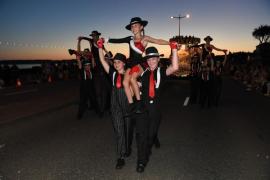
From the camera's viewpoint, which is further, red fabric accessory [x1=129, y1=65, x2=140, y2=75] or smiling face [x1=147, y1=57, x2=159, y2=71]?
red fabric accessory [x1=129, y1=65, x2=140, y2=75]

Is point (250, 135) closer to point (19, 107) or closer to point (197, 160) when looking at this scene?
point (197, 160)

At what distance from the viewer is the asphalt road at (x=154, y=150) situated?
4.75m

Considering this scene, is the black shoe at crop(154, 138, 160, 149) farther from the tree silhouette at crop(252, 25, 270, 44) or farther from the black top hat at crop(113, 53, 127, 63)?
the tree silhouette at crop(252, 25, 270, 44)

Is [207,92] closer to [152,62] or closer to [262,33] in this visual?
[152,62]

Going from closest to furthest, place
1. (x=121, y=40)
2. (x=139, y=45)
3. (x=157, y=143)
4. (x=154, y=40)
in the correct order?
(x=154, y=40) < (x=139, y=45) < (x=121, y=40) < (x=157, y=143)

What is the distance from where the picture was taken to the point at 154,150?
5914 mm

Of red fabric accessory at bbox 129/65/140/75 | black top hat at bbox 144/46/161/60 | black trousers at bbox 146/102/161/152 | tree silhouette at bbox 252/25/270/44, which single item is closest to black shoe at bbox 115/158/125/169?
black trousers at bbox 146/102/161/152

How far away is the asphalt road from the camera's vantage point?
475cm

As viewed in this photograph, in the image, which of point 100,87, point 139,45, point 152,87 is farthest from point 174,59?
point 100,87

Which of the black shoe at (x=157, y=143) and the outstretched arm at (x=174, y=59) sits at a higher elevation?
the outstretched arm at (x=174, y=59)

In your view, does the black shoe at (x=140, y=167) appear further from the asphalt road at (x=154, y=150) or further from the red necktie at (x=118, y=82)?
the red necktie at (x=118, y=82)

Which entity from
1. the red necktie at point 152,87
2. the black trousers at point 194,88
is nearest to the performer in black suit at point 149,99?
the red necktie at point 152,87

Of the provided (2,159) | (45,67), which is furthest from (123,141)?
(45,67)

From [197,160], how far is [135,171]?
1.15 m
